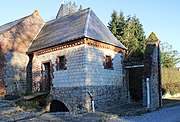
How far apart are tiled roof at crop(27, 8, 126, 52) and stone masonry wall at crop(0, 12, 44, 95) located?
2.55ft

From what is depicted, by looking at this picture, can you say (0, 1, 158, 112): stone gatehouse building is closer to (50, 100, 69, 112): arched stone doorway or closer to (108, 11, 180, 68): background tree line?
(50, 100, 69, 112): arched stone doorway

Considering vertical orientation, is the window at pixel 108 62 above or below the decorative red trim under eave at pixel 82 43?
below

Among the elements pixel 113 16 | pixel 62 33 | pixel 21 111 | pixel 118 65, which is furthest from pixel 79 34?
pixel 113 16

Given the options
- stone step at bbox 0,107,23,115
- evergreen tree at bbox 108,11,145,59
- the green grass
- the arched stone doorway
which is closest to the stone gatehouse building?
the arched stone doorway

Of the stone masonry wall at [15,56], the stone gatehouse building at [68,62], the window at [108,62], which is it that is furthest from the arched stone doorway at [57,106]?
the window at [108,62]

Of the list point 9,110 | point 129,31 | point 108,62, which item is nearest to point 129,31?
point 129,31

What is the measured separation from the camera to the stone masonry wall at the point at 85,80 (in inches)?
546

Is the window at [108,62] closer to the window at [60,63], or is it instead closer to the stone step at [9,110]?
the window at [60,63]

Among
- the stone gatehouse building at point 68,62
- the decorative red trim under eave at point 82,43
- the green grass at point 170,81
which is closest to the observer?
the stone gatehouse building at point 68,62

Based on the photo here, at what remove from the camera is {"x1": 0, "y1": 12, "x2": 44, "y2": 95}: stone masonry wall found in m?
17.2

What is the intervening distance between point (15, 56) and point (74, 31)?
5519mm

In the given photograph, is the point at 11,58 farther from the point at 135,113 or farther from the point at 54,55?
the point at 135,113

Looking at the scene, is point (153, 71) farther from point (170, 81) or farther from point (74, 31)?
point (170, 81)

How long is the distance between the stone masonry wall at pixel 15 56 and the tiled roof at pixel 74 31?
0.78 metres
